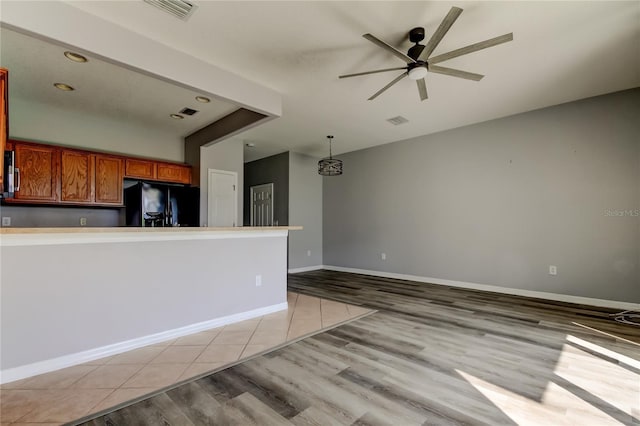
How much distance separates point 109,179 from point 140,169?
1.46ft

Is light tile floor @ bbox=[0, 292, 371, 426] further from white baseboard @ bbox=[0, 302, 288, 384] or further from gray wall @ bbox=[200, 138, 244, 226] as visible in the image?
gray wall @ bbox=[200, 138, 244, 226]

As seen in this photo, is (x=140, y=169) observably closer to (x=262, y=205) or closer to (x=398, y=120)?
(x=262, y=205)

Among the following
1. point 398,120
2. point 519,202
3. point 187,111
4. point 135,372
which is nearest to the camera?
point 135,372

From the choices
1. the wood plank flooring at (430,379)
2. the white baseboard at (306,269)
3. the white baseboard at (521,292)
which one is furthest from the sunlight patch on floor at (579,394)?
the white baseboard at (306,269)

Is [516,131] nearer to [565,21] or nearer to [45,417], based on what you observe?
[565,21]

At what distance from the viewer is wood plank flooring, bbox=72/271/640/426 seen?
1646mm

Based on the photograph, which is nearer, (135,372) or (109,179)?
(135,372)

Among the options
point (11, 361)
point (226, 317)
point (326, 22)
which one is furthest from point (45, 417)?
point (326, 22)

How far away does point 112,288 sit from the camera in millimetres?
2471

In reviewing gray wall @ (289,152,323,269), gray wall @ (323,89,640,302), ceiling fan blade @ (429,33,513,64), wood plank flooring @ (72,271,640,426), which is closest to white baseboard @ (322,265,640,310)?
gray wall @ (323,89,640,302)

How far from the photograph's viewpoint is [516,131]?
4.57 metres

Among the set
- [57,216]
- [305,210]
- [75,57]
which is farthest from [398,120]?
[57,216]

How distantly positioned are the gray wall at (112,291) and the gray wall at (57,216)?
2.65 meters

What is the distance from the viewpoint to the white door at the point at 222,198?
523 cm
